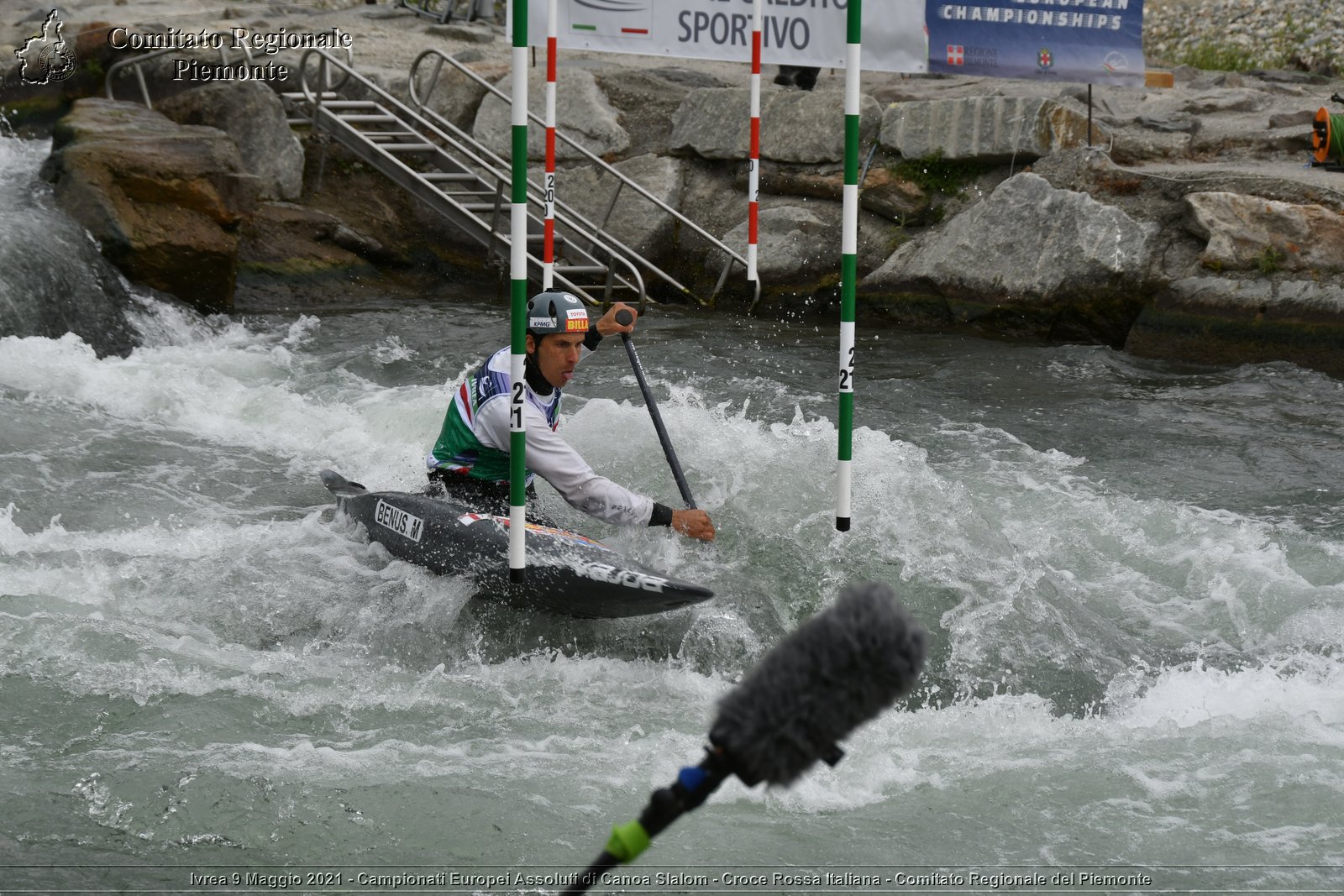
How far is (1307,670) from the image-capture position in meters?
4.63

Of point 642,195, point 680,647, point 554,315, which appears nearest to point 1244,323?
point 642,195

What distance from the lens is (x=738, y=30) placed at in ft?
30.0

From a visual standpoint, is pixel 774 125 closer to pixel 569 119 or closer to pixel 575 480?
pixel 569 119

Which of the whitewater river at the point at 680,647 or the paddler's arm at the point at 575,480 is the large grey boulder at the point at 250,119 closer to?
the whitewater river at the point at 680,647

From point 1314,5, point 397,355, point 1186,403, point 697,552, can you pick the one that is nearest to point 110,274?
point 397,355

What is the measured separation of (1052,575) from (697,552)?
1.37m

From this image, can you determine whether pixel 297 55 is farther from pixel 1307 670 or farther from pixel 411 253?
pixel 1307 670

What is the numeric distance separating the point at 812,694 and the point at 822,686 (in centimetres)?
2

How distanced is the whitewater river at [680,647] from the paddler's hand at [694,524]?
0.26 m

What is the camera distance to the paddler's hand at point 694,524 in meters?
4.78

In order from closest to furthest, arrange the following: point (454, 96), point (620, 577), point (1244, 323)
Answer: point (620, 577) < point (1244, 323) < point (454, 96)

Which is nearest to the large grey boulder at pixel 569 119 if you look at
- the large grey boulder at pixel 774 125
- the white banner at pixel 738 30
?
the large grey boulder at pixel 774 125

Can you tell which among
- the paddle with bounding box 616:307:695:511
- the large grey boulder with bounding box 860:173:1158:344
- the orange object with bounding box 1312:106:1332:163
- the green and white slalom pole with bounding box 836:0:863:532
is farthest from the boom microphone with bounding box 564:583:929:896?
the orange object with bounding box 1312:106:1332:163

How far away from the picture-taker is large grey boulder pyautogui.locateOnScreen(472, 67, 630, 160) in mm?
11492
